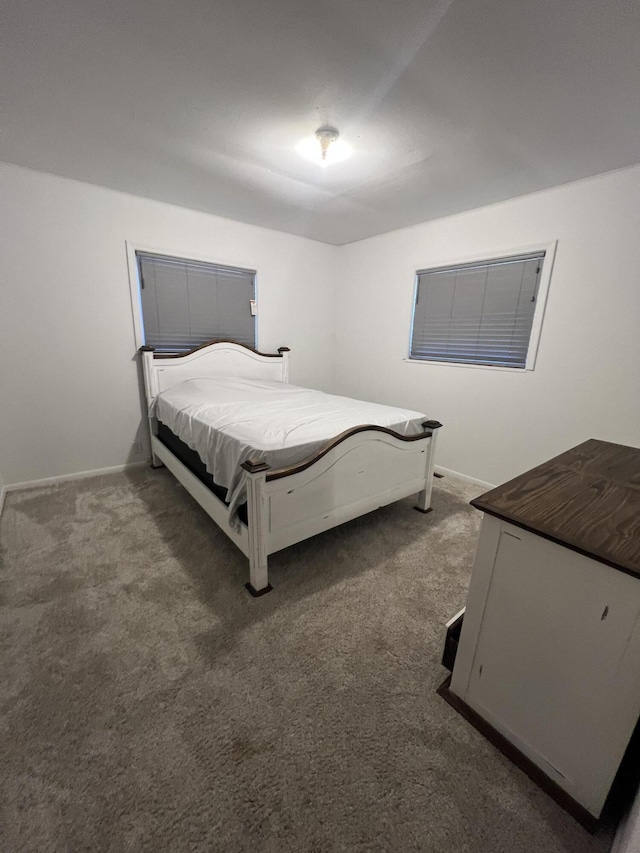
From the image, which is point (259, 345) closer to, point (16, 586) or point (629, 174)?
point (16, 586)

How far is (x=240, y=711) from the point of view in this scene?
1.17 meters

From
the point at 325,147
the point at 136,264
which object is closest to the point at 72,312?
the point at 136,264

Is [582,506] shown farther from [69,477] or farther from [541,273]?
[69,477]

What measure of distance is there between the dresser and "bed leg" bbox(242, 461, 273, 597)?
0.90m

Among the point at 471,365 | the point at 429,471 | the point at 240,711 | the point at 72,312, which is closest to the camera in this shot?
the point at 240,711

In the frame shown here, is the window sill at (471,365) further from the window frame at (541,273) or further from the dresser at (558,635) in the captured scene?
the dresser at (558,635)

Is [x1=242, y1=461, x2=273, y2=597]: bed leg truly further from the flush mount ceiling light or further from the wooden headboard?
the wooden headboard

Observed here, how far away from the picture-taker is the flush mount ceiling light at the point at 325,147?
5.97ft

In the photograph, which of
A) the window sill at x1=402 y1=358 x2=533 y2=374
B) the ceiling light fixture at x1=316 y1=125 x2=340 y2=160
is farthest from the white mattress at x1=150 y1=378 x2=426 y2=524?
the ceiling light fixture at x1=316 y1=125 x2=340 y2=160

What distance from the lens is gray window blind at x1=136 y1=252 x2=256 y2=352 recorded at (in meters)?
3.00

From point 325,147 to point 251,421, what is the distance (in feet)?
5.27

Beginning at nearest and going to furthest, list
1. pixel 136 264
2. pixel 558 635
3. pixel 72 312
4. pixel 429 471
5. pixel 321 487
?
pixel 558 635 → pixel 321 487 → pixel 429 471 → pixel 72 312 → pixel 136 264

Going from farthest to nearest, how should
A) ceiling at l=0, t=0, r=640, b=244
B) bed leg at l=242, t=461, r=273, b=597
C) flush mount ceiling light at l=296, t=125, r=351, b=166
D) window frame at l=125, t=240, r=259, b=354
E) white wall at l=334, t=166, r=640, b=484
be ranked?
1. window frame at l=125, t=240, r=259, b=354
2. white wall at l=334, t=166, r=640, b=484
3. flush mount ceiling light at l=296, t=125, r=351, b=166
4. bed leg at l=242, t=461, r=273, b=597
5. ceiling at l=0, t=0, r=640, b=244

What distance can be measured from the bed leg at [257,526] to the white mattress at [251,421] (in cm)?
10
